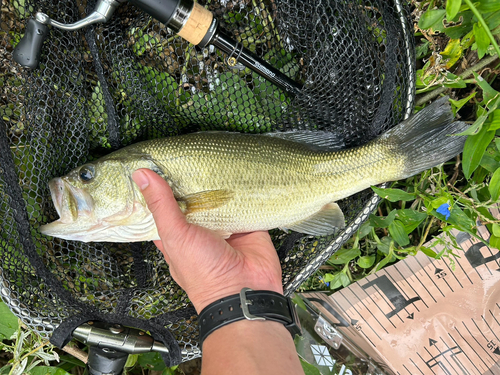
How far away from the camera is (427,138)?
6.69 ft

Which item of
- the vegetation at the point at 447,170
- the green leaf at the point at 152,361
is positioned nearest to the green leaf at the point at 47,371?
the green leaf at the point at 152,361

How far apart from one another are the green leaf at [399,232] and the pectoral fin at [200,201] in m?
1.19

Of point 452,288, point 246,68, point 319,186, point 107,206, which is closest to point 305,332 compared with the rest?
point 452,288

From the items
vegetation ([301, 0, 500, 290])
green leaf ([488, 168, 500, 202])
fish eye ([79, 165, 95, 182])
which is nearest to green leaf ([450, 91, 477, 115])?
vegetation ([301, 0, 500, 290])

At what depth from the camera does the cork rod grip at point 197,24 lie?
179 centimetres

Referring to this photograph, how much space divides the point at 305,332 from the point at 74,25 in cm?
269

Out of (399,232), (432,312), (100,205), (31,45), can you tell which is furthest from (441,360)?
(31,45)

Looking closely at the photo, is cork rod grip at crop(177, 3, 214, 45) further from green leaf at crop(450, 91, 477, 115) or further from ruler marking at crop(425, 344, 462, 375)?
ruler marking at crop(425, 344, 462, 375)

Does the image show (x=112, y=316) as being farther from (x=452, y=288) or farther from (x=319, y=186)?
(x=452, y=288)

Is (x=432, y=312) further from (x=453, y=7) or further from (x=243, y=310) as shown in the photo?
(x=453, y=7)

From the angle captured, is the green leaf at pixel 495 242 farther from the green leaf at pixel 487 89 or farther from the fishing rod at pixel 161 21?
the fishing rod at pixel 161 21

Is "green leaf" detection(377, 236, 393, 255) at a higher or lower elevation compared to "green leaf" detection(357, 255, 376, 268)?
higher

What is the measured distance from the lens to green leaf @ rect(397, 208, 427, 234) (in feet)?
7.14

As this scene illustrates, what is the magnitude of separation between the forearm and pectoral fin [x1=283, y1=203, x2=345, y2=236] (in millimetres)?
644
